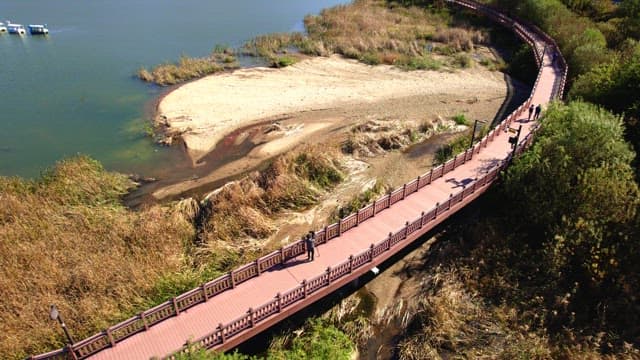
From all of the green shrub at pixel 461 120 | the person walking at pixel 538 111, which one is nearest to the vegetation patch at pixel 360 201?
the green shrub at pixel 461 120

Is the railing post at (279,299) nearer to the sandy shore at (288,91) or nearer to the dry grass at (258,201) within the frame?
the dry grass at (258,201)

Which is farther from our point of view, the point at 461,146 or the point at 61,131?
the point at 61,131

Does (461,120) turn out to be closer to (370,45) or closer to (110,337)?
(370,45)

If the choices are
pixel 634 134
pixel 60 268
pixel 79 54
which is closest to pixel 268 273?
pixel 60 268

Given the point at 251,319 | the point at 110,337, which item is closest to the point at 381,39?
the point at 251,319

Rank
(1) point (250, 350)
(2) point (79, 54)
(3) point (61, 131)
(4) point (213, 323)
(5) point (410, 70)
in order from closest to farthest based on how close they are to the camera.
Answer: (4) point (213, 323) < (1) point (250, 350) < (3) point (61, 131) < (5) point (410, 70) < (2) point (79, 54)

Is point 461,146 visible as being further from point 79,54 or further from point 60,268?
point 79,54

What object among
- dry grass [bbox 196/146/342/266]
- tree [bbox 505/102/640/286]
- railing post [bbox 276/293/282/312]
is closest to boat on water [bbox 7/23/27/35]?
dry grass [bbox 196/146/342/266]
